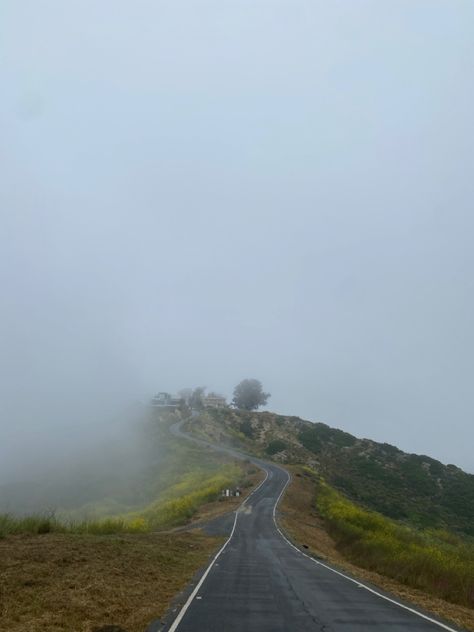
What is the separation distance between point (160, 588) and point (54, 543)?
24.3ft

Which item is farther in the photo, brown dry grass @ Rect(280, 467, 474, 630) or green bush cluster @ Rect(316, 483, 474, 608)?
green bush cluster @ Rect(316, 483, 474, 608)

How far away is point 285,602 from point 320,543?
2268 cm

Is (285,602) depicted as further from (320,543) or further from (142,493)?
(142,493)

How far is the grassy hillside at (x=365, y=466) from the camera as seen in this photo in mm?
76344

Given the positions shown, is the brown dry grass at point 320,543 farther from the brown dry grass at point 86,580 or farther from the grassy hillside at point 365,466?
the grassy hillside at point 365,466

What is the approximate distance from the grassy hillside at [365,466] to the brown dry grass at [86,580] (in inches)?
2086

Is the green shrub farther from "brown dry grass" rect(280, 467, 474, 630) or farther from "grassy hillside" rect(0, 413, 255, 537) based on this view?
"brown dry grass" rect(280, 467, 474, 630)

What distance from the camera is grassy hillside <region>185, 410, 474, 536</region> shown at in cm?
7634

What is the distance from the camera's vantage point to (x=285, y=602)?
46.0 feet

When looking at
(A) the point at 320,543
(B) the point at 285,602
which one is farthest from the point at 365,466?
(B) the point at 285,602

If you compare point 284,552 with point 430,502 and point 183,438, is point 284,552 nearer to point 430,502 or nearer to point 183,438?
point 430,502

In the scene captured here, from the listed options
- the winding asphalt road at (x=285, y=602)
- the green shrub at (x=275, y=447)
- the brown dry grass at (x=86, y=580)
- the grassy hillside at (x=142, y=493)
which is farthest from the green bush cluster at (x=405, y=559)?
the green shrub at (x=275, y=447)

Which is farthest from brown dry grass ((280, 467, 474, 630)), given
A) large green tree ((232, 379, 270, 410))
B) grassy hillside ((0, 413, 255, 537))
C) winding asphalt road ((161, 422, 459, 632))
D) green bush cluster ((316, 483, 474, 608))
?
large green tree ((232, 379, 270, 410))

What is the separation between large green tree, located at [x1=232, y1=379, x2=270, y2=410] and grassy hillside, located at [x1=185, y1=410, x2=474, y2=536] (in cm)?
3050
